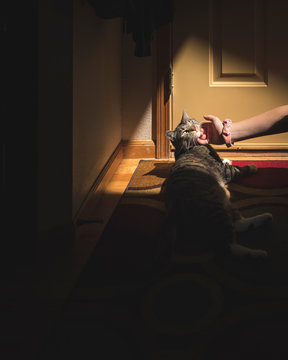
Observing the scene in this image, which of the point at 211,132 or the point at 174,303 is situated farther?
the point at 211,132

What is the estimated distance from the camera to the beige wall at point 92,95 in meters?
1.20

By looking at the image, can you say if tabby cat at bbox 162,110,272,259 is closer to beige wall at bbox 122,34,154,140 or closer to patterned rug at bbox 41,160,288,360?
patterned rug at bbox 41,160,288,360

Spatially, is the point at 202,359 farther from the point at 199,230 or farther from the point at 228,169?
the point at 228,169

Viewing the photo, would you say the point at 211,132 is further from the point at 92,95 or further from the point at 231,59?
the point at 231,59

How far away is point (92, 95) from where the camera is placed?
147cm

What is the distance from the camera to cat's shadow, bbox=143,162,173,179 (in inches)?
77.3

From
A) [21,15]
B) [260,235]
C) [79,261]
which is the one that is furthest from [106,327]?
[21,15]

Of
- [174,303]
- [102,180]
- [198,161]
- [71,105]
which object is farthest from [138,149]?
[174,303]

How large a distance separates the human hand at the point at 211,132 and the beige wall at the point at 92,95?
477mm

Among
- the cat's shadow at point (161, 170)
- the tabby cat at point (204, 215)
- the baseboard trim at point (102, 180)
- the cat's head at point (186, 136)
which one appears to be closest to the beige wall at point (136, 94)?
the baseboard trim at point (102, 180)

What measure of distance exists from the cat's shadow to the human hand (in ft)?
1.25

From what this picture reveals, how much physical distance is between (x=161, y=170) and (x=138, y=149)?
1.59ft

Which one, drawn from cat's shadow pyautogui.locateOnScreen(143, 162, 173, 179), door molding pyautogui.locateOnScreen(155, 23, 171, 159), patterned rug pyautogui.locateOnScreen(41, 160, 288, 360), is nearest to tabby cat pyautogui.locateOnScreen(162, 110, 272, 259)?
patterned rug pyautogui.locateOnScreen(41, 160, 288, 360)

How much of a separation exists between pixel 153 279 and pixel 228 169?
3.35ft
